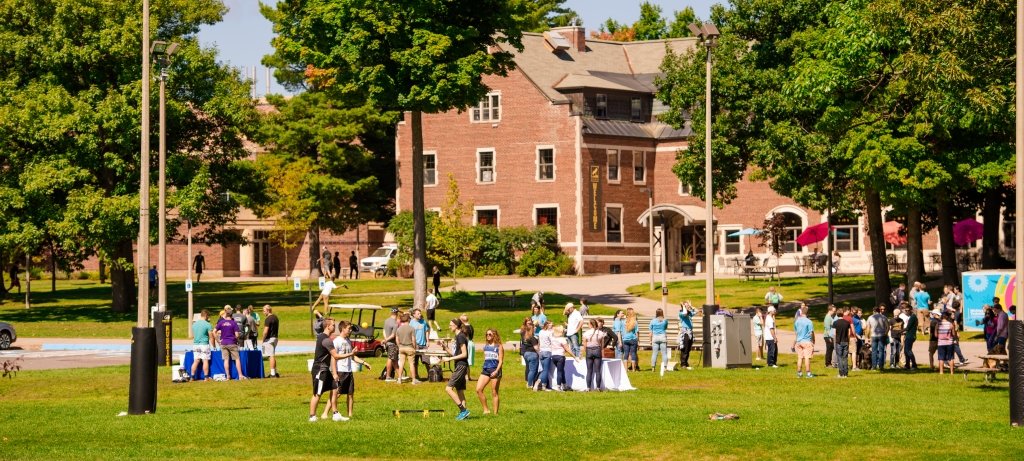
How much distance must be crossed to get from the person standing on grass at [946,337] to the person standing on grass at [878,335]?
60.9 inches

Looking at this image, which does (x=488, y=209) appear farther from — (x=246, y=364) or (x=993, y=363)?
(x=993, y=363)

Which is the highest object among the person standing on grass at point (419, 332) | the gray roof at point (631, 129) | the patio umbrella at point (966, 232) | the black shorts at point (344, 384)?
the gray roof at point (631, 129)

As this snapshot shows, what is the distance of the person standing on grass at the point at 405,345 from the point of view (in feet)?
103

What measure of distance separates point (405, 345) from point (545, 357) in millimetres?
3378

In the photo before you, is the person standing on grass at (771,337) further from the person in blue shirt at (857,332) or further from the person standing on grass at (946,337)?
the person standing on grass at (946,337)

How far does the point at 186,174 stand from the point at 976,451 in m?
42.8

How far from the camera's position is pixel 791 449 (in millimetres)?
20734

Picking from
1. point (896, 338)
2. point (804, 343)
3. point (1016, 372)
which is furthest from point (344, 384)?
point (896, 338)

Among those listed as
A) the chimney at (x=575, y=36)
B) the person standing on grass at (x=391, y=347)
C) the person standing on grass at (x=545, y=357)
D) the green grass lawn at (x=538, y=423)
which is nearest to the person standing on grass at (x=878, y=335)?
the green grass lawn at (x=538, y=423)

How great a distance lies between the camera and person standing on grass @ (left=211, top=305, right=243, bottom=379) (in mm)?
32594

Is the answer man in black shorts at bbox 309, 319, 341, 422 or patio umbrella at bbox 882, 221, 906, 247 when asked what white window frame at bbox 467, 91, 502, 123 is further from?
man in black shorts at bbox 309, 319, 341, 422

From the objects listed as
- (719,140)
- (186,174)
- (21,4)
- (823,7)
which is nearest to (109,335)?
(186,174)

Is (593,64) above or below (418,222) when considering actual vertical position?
above

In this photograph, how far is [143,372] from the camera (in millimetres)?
24641
